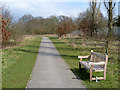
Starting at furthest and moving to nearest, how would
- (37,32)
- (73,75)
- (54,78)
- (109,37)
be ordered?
(37,32) → (109,37) → (73,75) → (54,78)

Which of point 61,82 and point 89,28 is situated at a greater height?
point 89,28

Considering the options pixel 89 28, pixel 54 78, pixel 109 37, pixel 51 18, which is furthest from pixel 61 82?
pixel 51 18

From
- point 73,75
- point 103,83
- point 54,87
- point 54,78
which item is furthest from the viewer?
point 73,75

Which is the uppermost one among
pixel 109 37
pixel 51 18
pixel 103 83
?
pixel 51 18

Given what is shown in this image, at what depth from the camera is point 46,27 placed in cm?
7512

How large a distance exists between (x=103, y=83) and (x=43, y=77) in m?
2.38

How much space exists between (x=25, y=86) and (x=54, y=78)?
1.35 meters

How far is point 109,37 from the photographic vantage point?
640 inches

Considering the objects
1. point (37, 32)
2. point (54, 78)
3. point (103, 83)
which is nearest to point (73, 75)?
point (54, 78)

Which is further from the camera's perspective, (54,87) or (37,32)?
(37,32)

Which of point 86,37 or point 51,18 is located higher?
point 51,18

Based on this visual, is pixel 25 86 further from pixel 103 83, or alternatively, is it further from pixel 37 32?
pixel 37 32

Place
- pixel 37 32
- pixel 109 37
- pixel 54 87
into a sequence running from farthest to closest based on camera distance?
pixel 37 32 → pixel 109 37 → pixel 54 87

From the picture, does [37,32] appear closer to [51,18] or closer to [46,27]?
[46,27]
